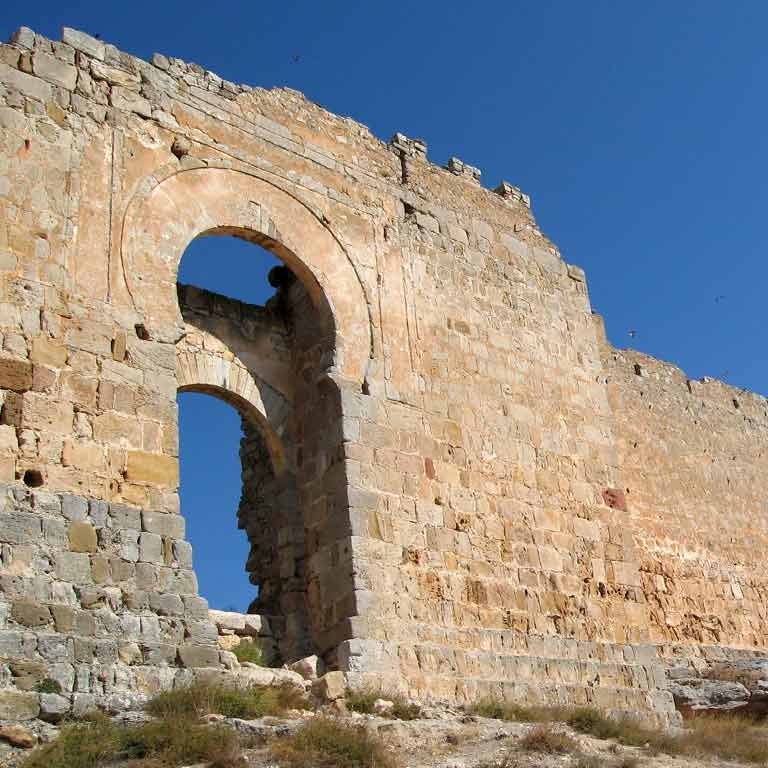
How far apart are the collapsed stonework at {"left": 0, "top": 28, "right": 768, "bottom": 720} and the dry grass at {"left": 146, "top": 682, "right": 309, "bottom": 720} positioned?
0.25m

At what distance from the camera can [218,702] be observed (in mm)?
7148

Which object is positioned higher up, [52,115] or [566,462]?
[52,115]

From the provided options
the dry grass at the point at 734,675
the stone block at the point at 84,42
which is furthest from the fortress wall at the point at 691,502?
the stone block at the point at 84,42

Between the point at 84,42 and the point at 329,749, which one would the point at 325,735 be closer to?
the point at 329,749

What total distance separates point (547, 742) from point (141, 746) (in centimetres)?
273

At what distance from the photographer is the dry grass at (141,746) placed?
605cm

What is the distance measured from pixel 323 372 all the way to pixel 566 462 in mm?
3190

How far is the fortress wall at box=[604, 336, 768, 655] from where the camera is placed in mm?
14375

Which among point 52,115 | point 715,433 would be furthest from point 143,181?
point 715,433

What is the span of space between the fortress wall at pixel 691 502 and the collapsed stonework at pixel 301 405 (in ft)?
2.68

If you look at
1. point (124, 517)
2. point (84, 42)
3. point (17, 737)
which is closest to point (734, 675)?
point (124, 517)

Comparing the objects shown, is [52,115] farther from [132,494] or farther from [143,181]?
[132,494]

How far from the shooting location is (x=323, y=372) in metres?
9.85

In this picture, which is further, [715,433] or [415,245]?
[715,433]
